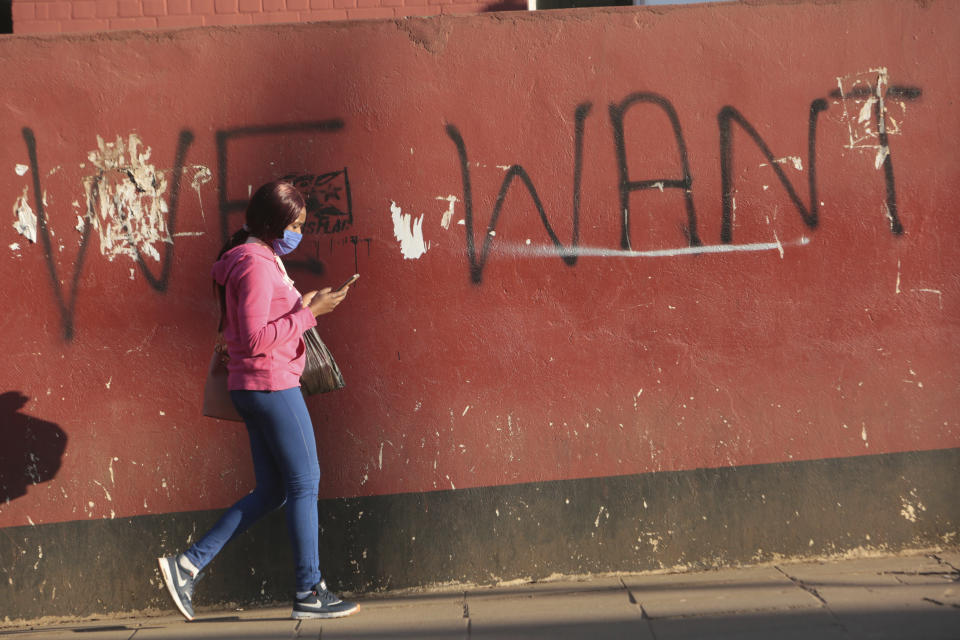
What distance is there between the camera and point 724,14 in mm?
4082

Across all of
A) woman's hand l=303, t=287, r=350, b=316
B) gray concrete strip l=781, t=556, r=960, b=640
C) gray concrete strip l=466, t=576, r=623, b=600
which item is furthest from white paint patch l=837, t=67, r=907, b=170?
woman's hand l=303, t=287, r=350, b=316

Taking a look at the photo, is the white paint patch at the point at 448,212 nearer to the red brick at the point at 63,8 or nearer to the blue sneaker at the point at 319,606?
the blue sneaker at the point at 319,606

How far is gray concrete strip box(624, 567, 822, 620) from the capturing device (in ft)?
12.1

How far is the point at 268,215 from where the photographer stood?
11.9 feet

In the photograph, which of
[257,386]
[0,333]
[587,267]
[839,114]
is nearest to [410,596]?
[257,386]

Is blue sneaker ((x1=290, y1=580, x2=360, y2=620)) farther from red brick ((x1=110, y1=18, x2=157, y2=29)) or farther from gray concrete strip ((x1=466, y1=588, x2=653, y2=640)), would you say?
red brick ((x1=110, y1=18, x2=157, y2=29))

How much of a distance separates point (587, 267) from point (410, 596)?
5.38ft

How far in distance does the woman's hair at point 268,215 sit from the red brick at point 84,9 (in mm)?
2127

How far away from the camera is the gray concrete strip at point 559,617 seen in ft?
11.6

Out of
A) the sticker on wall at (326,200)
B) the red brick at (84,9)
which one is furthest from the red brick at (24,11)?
the sticker on wall at (326,200)

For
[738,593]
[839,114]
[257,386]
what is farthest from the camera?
[839,114]

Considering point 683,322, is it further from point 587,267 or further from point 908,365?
point 908,365

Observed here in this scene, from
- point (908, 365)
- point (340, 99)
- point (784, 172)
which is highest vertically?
point (340, 99)

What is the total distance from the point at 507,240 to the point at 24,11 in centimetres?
296
